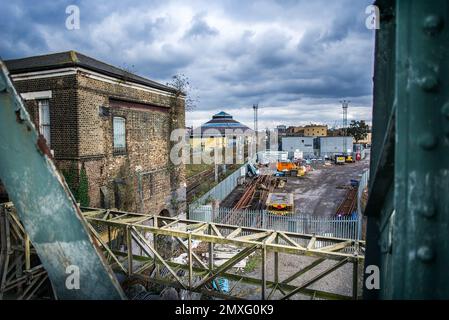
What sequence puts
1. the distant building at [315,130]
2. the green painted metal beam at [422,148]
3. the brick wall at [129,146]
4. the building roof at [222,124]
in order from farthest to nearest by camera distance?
1. the distant building at [315,130]
2. the building roof at [222,124]
3. the brick wall at [129,146]
4. the green painted metal beam at [422,148]

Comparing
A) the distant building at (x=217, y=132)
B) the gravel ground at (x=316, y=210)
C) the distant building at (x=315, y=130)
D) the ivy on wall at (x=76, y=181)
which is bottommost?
the gravel ground at (x=316, y=210)

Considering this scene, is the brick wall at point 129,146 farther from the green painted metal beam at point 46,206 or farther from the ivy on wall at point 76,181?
the green painted metal beam at point 46,206

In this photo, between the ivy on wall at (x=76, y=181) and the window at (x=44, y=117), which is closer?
the ivy on wall at (x=76, y=181)

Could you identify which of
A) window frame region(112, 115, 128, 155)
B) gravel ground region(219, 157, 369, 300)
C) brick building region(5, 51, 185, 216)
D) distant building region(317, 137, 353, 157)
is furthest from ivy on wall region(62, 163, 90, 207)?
distant building region(317, 137, 353, 157)

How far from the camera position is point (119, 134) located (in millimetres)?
12297

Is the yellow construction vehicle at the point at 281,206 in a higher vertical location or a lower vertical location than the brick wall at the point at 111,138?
lower

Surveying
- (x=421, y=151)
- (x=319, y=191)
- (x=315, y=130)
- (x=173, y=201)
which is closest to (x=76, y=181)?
(x=173, y=201)

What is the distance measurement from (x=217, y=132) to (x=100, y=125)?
34568 millimetres

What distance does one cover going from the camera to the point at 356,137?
8069 centimetres

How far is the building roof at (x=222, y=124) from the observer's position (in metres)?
47.5

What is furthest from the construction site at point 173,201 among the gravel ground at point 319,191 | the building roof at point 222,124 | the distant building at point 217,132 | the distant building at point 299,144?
the distant building at point 299,144

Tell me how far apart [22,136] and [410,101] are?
1.66 m

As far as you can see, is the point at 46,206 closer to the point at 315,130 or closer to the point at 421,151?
the point at 421,151
